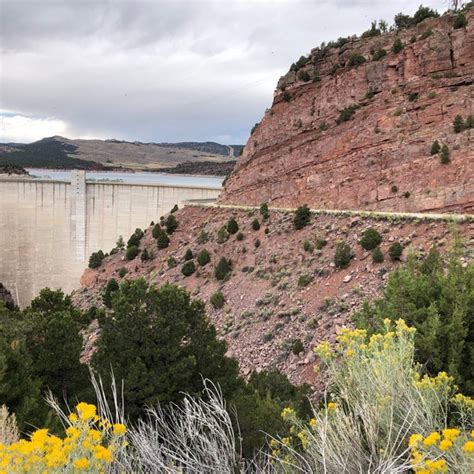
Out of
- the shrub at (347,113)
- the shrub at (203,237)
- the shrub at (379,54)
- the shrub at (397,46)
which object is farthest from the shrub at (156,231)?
the shrub at (397,46)

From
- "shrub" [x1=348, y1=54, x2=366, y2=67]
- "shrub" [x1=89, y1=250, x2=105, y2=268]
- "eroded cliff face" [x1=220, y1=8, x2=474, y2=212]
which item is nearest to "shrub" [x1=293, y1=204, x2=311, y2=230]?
"eroded cliff face" [x1=220, y1=8, x2=474, y2=212]

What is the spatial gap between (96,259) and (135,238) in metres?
4.16

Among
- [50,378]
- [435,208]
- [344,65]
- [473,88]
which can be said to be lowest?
[50,378]

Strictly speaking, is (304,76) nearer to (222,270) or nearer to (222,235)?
(222,235)

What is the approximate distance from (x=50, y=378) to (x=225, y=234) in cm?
2173

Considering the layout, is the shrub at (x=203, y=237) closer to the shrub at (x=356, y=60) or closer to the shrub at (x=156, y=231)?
the shrub at (x=156, y=231)

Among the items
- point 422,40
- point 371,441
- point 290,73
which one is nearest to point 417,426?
point 371,441

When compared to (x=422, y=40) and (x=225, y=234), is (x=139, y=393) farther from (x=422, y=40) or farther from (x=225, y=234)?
(x=422, y=40)

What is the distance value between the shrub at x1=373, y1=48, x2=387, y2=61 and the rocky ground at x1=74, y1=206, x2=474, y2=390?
12.3m

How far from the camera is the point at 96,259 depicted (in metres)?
40.1

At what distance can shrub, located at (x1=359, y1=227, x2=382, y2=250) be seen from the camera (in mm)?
22875

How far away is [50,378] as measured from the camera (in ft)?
41.9

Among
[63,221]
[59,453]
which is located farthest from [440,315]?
[63,221]

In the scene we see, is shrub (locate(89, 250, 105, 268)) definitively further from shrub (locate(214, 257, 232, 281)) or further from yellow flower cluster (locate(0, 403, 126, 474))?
yellow flower cluster (locate(0, 403, 126, 474))
